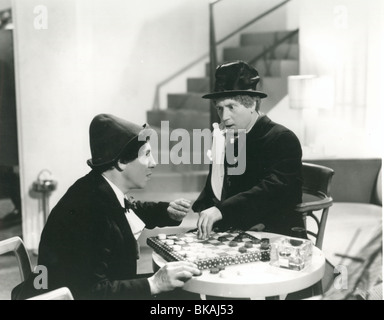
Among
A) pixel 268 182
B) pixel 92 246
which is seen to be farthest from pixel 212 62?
pixel 92 246

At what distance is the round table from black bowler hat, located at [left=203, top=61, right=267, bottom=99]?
0.83 meters

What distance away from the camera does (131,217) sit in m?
2.01

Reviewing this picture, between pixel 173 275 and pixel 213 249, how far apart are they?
0.94 feet

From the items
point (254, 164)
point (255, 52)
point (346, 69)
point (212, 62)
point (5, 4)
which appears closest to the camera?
point (254, 164)

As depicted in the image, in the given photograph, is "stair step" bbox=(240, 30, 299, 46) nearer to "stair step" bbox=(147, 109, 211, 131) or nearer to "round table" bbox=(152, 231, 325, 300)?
"stair step" bbox=(147, 109, 211, 131)

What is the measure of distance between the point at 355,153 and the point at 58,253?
1.95m

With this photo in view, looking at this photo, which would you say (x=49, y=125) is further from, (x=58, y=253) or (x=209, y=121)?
(x=58, y=253)

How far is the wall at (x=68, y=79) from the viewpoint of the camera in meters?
3.13

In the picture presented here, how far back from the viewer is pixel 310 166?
2.94m

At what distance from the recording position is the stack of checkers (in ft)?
5.88

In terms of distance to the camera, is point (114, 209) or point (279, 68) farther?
point (279, 68)

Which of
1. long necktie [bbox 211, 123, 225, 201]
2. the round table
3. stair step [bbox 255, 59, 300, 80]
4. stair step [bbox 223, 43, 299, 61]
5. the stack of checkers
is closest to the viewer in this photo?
the round table

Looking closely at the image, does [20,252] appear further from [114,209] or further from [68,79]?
[68,79]

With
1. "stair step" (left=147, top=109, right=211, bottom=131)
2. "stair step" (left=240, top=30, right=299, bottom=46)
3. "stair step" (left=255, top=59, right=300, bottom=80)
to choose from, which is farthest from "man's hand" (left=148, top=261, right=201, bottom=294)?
"stair step" (left=240, top=30, right=299, bottom=46)
